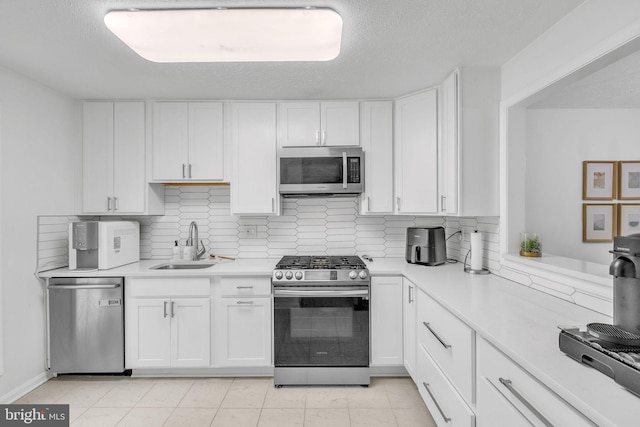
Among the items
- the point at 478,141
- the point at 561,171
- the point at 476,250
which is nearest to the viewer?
the point at 478,141

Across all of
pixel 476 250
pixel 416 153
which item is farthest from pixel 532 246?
pixel 416 153

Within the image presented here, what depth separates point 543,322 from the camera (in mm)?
1441

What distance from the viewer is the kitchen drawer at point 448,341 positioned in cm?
151

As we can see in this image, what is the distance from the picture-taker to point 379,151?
295 cm

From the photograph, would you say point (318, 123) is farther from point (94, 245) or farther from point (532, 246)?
point (94, 245)

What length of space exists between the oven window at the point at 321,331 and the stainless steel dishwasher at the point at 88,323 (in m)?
1.27

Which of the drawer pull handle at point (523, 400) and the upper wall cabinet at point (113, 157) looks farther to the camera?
the upper wall cabinet at point (113, 157)

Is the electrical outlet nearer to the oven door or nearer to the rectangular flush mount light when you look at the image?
the oven door

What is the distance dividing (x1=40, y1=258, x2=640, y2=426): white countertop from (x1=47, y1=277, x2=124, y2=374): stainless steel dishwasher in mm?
104

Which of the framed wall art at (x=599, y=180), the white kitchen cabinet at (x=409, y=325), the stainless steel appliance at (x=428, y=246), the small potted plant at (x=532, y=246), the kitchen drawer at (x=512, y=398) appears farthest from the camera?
the framed wall art at (x=599, y=180)

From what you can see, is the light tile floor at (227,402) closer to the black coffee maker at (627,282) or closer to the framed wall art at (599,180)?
the black coffee maker at (627,282)

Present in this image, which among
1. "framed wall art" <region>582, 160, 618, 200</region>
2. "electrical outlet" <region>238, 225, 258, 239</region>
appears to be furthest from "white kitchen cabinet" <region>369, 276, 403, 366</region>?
"framed wall art" <region>582, 160, 618, 200</region>

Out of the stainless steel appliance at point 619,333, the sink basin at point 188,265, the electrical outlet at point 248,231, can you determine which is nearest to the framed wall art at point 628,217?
the stainless steel appliance at point 619,333

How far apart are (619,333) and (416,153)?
1.92 m
